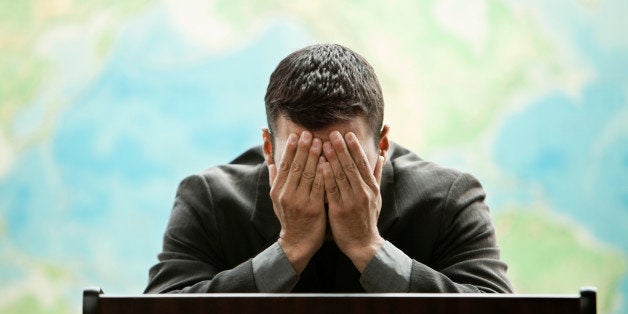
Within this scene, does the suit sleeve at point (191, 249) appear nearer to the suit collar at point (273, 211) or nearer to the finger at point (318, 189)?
the suit collar at point (273, 211)

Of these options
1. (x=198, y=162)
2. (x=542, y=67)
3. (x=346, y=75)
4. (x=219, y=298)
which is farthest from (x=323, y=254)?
(x=542, y=67)

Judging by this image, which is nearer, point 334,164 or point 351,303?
point 351,303

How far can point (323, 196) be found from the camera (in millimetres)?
1610

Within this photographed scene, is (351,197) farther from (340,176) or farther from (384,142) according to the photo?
(384,142)

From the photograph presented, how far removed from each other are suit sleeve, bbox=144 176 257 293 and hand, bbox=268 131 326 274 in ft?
0.43

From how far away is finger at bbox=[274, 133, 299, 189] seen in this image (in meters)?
1.58

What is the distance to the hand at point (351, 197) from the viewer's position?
5.14ft

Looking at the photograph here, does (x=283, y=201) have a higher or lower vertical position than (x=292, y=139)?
lower

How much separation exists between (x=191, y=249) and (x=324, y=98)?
1.43 ft

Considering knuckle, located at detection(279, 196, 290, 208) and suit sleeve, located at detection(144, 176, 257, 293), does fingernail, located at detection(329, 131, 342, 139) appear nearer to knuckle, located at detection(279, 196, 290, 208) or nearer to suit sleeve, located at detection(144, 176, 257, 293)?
knuckle, located at detection(279, 196, 290, 208)

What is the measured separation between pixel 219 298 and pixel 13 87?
2360mm

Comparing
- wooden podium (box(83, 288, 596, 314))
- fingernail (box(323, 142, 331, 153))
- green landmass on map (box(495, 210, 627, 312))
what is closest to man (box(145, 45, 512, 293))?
fingernail (box(323, 142, 331, 153))

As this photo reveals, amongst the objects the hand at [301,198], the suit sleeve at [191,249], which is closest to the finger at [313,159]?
the hand at [301,198]

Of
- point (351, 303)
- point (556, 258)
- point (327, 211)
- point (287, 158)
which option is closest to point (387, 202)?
point (327, 211)
